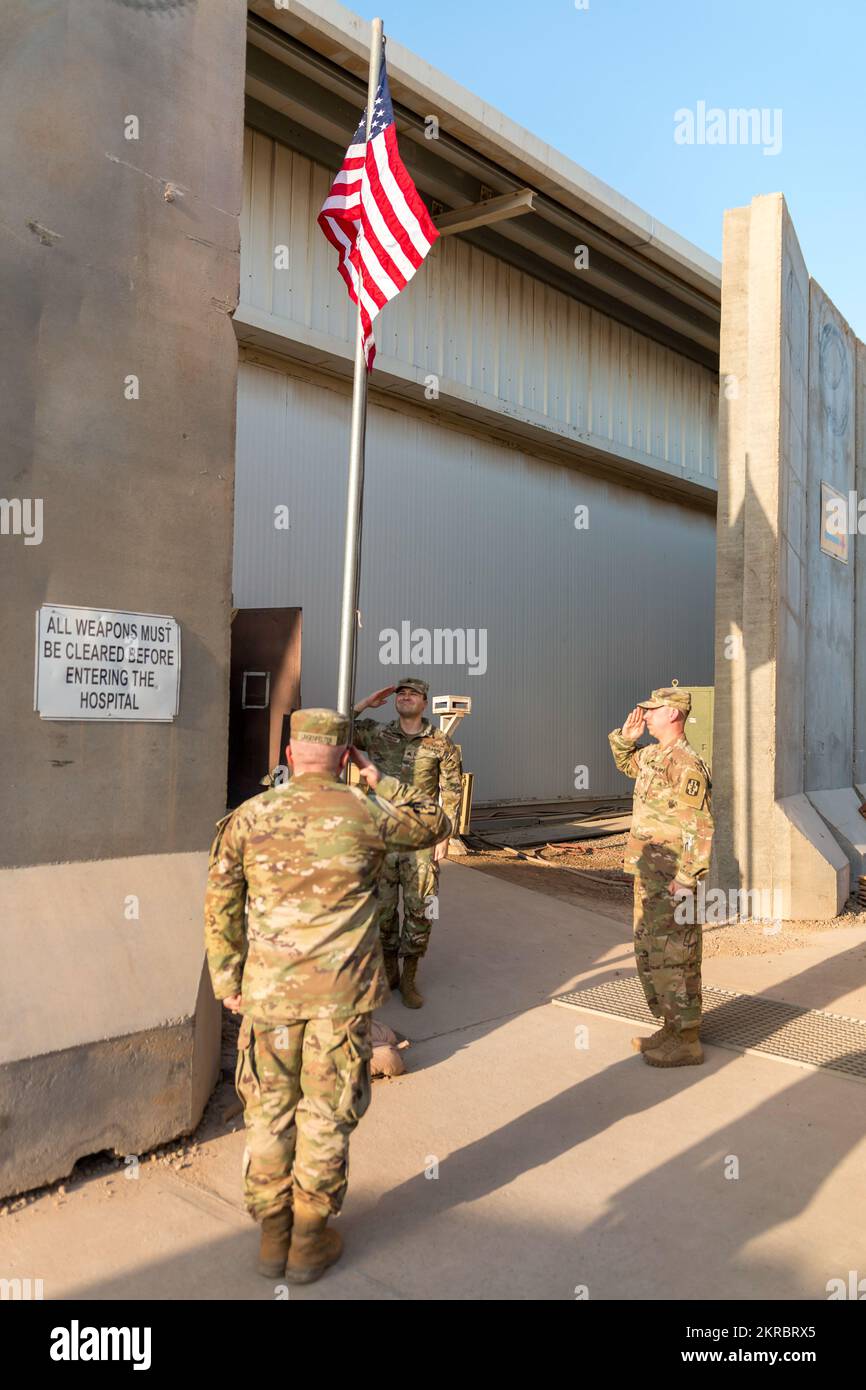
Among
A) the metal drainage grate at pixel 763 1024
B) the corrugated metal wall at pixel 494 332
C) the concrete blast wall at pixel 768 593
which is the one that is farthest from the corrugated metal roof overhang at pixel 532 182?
the metal drainage grate at pixel 763 1024

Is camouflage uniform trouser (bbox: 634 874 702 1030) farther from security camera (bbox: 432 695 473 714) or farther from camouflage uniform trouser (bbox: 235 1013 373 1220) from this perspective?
security camera (bbox: 432 695 473 714)

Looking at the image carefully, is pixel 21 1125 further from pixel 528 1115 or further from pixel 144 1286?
pixel 528 1115

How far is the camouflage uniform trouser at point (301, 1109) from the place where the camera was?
11.3 feet

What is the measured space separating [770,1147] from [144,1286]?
2.70 metres

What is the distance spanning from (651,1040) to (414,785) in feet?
6.87

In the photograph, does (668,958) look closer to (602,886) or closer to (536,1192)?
(536,1192)

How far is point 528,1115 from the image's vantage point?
16.3ft

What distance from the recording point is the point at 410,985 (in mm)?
6602

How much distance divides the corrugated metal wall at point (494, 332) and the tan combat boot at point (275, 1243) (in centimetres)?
879

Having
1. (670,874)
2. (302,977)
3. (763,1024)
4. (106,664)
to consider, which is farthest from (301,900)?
(763,1024)

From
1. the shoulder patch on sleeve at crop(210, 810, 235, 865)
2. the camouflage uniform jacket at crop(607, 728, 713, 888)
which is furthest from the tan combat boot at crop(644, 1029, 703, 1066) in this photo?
the shoulder patch on sleeve at crop(210, 810, 235, 865)

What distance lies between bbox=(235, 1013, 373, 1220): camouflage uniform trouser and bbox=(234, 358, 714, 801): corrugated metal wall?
9.32 metres

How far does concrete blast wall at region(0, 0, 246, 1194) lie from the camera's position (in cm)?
412
